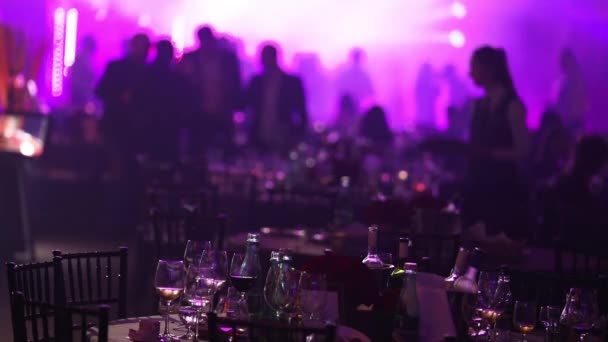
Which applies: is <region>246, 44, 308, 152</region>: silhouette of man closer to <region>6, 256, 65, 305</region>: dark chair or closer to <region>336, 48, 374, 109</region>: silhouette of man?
<region>336, 48, 374, 109</region>: silhouette of man

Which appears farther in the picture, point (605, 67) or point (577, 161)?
point (605, 67)

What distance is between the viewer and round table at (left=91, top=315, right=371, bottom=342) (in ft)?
8.21

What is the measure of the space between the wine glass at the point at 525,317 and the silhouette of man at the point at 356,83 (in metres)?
9.27

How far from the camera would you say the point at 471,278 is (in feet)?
8.78

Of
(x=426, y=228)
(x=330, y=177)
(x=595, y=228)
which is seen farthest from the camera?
(x=330, y=177)

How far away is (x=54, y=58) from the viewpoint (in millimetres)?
12562

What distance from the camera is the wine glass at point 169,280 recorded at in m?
2.71

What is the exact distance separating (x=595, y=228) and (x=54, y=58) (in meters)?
9.09

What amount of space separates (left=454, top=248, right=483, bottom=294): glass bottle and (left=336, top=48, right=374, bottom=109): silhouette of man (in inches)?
366

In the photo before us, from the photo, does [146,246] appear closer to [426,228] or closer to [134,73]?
[426,228]

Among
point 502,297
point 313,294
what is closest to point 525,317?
point 502,297

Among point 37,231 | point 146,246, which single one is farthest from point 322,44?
point 146,246

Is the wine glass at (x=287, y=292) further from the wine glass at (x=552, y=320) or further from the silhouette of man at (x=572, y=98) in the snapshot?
the silhouette of man at (x=572, y=98)

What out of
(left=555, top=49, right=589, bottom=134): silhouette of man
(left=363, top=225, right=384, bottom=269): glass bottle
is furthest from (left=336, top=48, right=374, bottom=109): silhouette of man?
(left=363, top=225, right=384, bottom=269): glass bottle
